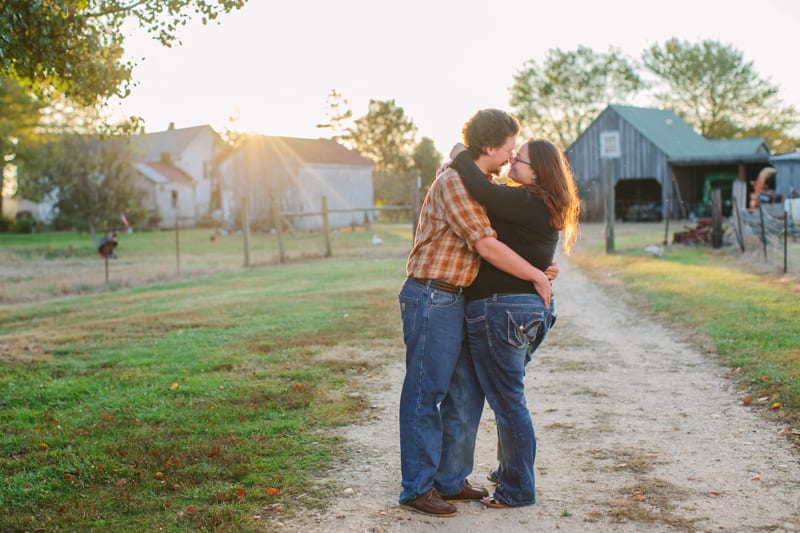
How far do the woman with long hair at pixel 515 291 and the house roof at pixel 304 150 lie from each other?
41.5 metres

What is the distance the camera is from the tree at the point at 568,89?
64988 mm

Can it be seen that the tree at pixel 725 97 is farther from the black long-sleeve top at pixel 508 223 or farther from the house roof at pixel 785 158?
the black long-sleeve top at pixel 508 223

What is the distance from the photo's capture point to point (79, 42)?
946cm

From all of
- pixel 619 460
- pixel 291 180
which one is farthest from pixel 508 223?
pixel 291 180

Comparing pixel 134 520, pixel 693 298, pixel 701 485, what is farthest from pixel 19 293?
pixel 701 485

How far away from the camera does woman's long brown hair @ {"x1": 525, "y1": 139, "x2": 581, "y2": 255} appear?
4.31 m

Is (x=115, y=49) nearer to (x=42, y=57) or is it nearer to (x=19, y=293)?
(x=42, y=57)

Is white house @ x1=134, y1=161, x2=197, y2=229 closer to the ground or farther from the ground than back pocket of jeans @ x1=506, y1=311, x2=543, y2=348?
farther from the ground

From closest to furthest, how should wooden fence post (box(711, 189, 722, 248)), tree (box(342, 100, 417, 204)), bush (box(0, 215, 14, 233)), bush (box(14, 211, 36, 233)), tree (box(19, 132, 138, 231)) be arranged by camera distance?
wooden fence post (box(711, 189, 722, 248)) → tree (box(19, 132, 138, 231)) → bush (box(14, 211, 36, 233)) → bush (box(0, 215, 14, 233)) → tree (box(342, 100, 417, 204))

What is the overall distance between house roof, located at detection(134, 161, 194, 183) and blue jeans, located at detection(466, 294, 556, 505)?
178 feet

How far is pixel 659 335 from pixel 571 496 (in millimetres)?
6038

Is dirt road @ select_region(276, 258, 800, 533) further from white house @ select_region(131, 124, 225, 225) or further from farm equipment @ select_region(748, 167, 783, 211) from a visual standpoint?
white house @ select_region(131, 124, 225, 225)

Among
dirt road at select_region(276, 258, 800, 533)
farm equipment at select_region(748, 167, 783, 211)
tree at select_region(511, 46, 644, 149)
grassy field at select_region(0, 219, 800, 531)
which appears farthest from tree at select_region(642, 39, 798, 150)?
dirt road at select_region(276, 258, 800, 533)

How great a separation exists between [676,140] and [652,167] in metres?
4.87
